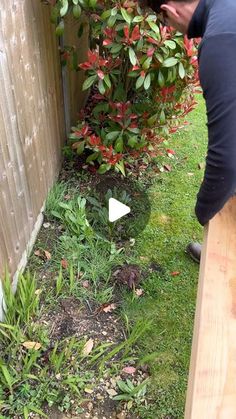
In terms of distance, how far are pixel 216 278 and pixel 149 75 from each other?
1.59 meters

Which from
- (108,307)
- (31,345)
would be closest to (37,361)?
(31,345)

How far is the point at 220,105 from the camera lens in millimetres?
1503

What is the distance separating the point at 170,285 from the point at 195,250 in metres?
0.33

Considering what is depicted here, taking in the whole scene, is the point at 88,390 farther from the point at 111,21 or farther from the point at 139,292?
the point at 111,21

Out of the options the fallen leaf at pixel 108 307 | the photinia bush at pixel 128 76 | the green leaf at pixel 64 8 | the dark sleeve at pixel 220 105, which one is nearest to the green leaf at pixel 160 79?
the photinia bush at pixel 128 76

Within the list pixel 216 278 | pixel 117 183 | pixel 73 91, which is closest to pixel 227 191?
pixel 216 278

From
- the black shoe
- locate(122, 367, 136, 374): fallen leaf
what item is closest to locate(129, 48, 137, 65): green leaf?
the black shoe

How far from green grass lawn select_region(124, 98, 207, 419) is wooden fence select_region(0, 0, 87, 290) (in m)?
0.80

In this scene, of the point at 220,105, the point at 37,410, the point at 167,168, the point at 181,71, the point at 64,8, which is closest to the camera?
the point at 220,105

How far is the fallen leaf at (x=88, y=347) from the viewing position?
2340 mm

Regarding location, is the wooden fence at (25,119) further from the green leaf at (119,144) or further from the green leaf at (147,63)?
the green leaf at (147,63)

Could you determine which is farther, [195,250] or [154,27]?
[195,250]

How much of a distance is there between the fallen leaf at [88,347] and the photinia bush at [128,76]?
1274mm

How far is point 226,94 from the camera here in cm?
148
